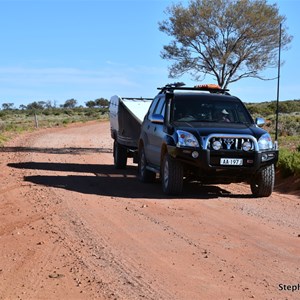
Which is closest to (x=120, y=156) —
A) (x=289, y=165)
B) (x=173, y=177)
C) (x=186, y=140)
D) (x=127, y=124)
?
(x=127, y=124)

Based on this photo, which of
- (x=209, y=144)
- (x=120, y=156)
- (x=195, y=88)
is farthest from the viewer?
(x=120, y=156)

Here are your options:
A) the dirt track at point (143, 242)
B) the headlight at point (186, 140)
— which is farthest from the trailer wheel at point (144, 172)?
the headlight at point (186, 140)

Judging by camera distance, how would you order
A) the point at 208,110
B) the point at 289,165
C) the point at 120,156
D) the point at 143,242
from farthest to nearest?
the point at 120,156 < the point at 289,165 < the point at 208,110 < the point at 143,242

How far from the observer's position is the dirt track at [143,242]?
580 cm

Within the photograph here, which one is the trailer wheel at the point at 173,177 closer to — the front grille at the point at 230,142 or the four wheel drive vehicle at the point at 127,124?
the front grille at the point at 230,142

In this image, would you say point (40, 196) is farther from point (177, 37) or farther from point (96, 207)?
point (177, 37)

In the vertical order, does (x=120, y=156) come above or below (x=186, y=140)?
below

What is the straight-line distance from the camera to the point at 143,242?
752cm

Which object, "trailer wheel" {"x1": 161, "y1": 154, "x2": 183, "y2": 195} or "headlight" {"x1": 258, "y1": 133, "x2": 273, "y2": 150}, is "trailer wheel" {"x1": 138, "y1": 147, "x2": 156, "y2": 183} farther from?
"headlight" {"x1": 258, "y1": 133, "x2": 273, "y2": 150}

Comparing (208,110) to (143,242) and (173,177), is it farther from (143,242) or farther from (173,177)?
(143,242)

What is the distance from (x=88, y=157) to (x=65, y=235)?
1242 centimetres

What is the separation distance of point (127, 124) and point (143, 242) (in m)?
8.54

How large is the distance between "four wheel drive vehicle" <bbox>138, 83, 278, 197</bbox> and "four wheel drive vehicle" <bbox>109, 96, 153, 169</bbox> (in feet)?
8.89

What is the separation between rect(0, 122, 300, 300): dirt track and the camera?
19.0 feet
